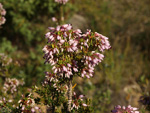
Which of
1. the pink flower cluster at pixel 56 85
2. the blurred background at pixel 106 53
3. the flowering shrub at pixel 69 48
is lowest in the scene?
the pink flower cluster at pixel 56 85

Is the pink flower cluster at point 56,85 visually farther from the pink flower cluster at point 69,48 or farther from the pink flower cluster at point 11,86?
the pink flower cluster at point 11,86

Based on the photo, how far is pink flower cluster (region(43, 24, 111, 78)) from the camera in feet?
7.19

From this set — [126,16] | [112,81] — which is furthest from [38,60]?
[126,16]

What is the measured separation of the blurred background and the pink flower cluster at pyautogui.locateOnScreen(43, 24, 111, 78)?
2.52 metres

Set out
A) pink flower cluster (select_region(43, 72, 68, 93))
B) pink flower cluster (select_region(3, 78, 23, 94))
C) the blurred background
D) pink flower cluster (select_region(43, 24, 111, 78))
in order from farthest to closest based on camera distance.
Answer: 1. the blurred background
2. pink flower cluster (select_region(3, 78, 23, 94))
3. pink flower cluster (select_region(43, 72, 68, 93))
4. pink flower cluster (select_region(43, 24, 111, 78))

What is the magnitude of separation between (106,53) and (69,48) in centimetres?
396

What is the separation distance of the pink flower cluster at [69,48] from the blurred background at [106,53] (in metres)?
2.52

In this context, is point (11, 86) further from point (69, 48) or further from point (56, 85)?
point (69, 48)

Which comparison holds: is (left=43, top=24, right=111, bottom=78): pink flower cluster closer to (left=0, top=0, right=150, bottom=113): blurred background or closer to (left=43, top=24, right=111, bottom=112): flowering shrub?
(left=43, top=24, right=111, bottom=112): flowering shrub

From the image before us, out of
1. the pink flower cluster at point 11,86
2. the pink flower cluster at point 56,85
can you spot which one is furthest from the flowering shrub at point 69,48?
the pink flower cluster at point 11,86

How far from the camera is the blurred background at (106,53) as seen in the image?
5.44 meters

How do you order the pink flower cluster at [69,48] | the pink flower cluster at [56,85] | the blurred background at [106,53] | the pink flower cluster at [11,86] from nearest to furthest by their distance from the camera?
1. the pink flower cluster at [69,48]
2. the pink flower cluster at [56,85]
3. the pink flower cluster at [11,86]
4. the blurred background at [106,53]

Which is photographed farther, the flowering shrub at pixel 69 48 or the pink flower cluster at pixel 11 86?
the pink flower cluster at pixel 11 86

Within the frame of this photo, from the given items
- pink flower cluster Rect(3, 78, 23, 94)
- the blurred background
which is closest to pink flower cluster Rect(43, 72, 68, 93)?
pink flower cluster Rect(3, 78, 23, 94)
